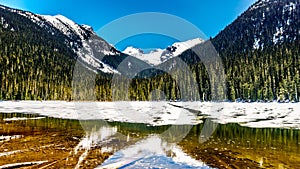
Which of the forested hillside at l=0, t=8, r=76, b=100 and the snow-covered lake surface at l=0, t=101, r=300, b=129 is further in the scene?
the forested hillside at l=0, t=8, r=76, b=100

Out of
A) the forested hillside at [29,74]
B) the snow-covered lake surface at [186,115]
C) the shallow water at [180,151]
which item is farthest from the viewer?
the forested hillside at [29,74]

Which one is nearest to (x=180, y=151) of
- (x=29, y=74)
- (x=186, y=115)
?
(x=186, y=115)

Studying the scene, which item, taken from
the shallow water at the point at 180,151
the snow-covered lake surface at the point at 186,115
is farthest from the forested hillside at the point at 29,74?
the shallow water at the point at 180,151

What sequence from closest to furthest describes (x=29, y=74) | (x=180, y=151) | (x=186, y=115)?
(x=180, y=151) < (x=186, y=115) < (x=29, y=74)

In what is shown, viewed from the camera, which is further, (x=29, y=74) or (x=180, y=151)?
(x=29, y=74)

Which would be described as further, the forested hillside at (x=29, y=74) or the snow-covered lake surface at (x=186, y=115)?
the forested hillside at (x=29, y=74)

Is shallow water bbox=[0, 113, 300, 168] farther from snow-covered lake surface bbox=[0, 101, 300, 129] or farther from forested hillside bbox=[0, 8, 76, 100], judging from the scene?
forested hillside bbox=[0, 8, 76, 100]

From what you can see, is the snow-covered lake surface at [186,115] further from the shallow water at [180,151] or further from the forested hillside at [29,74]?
the forested hillside at [29,74]

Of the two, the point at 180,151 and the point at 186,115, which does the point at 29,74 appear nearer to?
the point at 186,115

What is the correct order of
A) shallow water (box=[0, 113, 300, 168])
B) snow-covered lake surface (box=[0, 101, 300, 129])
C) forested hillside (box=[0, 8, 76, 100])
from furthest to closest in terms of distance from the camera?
forested hillside (box=[0, 8, 76, 100]) → snow-covered lake surface (box=[0, 101, 300, 129]) → shallow water (box=[0, 113, 300, 168])

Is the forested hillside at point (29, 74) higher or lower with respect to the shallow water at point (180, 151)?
higher

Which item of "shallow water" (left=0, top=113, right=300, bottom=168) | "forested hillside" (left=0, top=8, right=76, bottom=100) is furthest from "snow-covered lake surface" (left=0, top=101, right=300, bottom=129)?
"forested hillside" (left=0, top=8, right=76, bottom=100)

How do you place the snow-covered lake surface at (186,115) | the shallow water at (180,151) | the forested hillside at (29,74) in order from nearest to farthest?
the shallow water at (180,151) → the snow-covered lake surface at (186,115) → the forested hillside at (29,74)

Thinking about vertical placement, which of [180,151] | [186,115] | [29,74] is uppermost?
[29,74]
